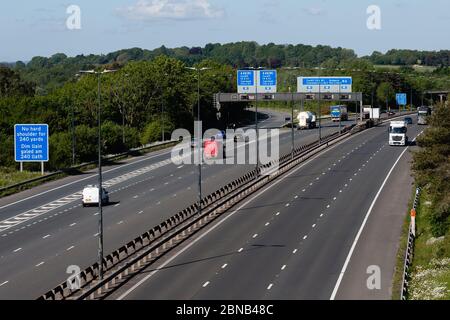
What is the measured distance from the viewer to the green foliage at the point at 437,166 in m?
64.0

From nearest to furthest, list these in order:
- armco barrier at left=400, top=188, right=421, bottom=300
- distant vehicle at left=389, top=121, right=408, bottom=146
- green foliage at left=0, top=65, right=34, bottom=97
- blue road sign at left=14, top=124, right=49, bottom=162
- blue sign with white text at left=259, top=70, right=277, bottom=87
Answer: armco barrier at left=400, top=188, right=421, bottom=300, blue road sign at left=14, top=124, right=49, bottom=162, distant vehicle at left=389, top=121, right=408, bottom=146, blue sign with white text at left=259, top=70, right=277, bottom=87, green foliage at left=0, top=65, right=34, bottom=97

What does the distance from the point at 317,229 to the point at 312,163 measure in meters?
41.2

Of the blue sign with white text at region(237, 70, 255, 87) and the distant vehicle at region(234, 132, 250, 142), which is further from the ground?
the blue sign with white text at region(237, 70, 255, 87)

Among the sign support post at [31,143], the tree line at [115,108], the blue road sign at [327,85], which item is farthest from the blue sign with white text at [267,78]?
the sign support post at [31,143]

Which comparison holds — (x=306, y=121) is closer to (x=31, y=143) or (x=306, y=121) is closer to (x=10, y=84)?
(x=10, y=84)

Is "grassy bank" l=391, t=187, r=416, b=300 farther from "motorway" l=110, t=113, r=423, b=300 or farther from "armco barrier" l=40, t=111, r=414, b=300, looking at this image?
"armco barrier" l=40, t=111, r=414, b=300

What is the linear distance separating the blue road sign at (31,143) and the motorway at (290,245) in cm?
2315

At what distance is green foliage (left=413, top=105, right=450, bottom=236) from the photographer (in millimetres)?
64000

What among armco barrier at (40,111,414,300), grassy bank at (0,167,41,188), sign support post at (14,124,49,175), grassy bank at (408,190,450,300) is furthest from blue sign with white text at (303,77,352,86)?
grassy bank at (408,190,450,300)

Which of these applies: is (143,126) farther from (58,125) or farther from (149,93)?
(58,125)

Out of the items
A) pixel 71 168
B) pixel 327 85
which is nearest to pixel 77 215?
pixel 71 168

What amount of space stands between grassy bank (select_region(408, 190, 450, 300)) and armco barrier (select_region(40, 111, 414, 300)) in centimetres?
1408

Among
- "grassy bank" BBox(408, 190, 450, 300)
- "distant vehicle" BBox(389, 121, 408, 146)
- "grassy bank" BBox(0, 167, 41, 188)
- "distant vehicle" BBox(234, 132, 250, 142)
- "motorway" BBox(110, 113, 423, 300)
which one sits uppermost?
"distant vehicle" BBox(389, 121, 408, 146)
